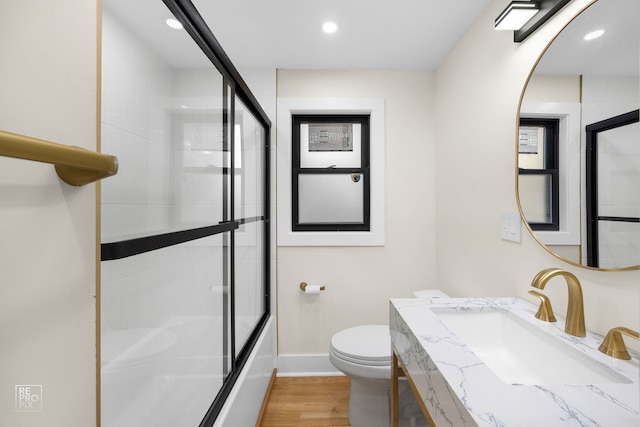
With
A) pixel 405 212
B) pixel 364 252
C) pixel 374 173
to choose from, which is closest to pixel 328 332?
pixel 364 252

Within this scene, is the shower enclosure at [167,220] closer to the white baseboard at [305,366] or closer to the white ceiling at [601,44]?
the white baseboard at [305,366]

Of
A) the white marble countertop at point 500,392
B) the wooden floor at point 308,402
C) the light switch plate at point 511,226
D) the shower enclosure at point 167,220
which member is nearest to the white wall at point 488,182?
the light switch plate at point 511,226

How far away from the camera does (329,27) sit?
5.71ft

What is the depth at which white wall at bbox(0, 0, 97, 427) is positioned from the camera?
0.40m

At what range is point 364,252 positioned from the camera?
7.45 ft

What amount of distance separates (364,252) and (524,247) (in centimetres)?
112

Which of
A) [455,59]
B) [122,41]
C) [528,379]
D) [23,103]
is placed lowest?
[528,379]

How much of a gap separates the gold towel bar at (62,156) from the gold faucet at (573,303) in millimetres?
1157

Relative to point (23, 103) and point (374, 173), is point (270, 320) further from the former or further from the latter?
point (23, 103)

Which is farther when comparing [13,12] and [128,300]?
[128,300]

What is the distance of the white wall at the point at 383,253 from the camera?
2.25 m

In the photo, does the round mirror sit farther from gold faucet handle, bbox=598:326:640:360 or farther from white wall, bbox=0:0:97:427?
white wall, bbox=0:0:97:427

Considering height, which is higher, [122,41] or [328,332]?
[122,41]

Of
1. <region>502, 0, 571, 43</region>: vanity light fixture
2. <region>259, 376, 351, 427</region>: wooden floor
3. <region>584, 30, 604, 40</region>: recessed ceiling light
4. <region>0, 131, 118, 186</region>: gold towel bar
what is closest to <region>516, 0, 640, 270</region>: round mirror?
A: <region>584, 30, 604, 40</region>: recessed ceiling light
